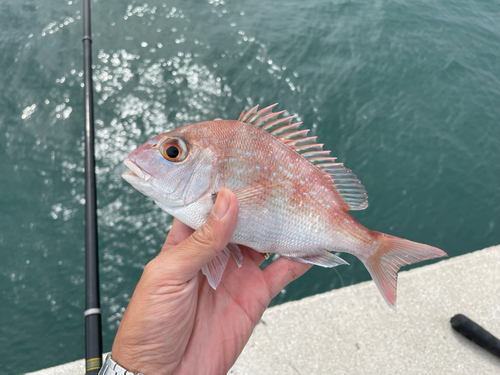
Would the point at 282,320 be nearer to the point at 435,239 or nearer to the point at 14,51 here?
the point at 435,239

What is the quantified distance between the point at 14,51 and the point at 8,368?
4398 mm

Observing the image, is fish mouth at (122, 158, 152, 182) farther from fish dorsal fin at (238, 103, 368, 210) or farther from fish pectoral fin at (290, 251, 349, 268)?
fish pectoral fin at (290, 251, 349, 268)

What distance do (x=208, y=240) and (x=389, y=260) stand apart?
3.21 feet

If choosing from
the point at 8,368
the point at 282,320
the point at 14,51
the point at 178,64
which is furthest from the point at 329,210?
the point at 14,51

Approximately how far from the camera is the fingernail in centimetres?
153

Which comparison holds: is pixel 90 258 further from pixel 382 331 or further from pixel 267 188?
pixel 382 331

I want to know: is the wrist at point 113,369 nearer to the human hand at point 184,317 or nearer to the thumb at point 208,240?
the human hand at point 184,317

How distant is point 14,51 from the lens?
504 cm

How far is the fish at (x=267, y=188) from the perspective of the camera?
1.61m

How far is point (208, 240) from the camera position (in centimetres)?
154

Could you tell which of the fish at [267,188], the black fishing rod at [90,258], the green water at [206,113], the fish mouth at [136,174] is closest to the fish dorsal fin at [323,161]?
the fish at [267,188]

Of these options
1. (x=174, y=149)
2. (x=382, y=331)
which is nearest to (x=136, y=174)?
(x=174, y=149)

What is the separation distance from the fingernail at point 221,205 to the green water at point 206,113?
7.04 feet

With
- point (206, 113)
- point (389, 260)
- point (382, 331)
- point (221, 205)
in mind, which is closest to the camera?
point (221, 205)
